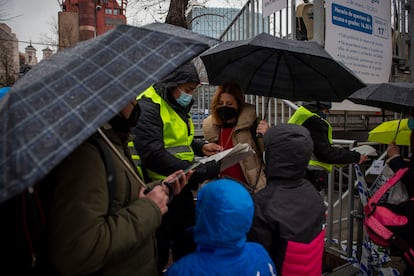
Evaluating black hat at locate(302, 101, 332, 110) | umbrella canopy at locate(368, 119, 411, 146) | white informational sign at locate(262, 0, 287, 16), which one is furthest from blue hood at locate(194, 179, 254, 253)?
white informational sign at locate(262, 0, 287, 16)

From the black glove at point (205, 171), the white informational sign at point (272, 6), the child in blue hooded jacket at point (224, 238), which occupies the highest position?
the white informational sign at point (272, 6)

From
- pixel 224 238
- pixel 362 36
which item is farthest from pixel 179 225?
pixel 362 36

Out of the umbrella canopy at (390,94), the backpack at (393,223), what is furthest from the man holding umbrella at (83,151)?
the umbrella canopy at (390,94)

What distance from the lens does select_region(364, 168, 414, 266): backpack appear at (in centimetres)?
258

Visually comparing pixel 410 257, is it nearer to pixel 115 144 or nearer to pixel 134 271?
pixel 134 271

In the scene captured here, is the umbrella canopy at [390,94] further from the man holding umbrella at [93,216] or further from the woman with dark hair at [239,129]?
the man holding umbrella at [93,216]

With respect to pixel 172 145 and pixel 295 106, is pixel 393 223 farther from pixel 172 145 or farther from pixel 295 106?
pixel 295 106

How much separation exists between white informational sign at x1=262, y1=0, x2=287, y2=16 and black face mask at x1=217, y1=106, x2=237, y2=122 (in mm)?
3066

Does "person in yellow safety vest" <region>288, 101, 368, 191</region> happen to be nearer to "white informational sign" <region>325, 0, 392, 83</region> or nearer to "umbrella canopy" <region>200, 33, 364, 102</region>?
"umbrella canopy" <region>200, 33, 364, 102</region>

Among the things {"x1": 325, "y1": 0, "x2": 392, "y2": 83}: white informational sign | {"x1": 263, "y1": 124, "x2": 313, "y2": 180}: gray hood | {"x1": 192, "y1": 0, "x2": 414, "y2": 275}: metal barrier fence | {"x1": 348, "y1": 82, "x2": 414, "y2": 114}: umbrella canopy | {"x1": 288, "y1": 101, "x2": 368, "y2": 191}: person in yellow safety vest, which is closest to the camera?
{"x1": 263, "y1": 124, "x2": 313, "y2": 180}: gray hood

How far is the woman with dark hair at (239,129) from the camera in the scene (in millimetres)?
3061

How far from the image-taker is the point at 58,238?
122 cm

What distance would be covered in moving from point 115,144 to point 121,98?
478 millimetres

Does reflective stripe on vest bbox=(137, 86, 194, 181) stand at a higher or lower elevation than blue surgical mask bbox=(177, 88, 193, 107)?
lower
